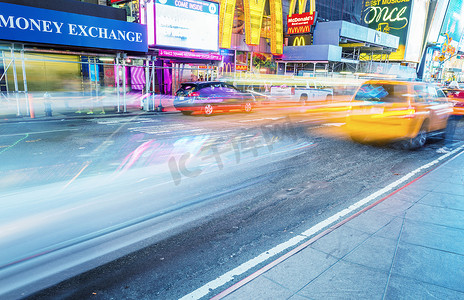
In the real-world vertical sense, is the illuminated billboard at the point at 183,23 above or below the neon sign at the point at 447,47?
below

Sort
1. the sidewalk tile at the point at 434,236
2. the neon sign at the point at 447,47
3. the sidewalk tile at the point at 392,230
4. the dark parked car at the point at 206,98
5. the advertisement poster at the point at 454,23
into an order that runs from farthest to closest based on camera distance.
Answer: the neon sign at the point at 447,47 < the advertisement poster at the point at 454,23 < the dark parked car at the point at 206,98 < the sidewalk tile at the point at 392,230 < the sidewalk tile at the point at 434,236

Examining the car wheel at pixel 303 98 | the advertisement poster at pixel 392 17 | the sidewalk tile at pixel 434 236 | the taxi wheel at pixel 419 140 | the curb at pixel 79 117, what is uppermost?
the advertisement poster at pixel 392 17

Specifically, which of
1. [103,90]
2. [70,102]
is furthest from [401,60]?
[70,102]

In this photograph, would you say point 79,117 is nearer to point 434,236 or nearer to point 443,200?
point 443,200

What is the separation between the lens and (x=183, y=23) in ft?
72.0

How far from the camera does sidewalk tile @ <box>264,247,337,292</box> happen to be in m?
3.31

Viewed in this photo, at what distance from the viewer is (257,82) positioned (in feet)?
85.7

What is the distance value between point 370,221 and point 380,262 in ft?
3.89

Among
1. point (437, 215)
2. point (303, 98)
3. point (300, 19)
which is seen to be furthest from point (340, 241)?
point (300, 19)

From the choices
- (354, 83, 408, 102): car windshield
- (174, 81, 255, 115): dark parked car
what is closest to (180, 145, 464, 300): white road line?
(354, 83, 408, 102): car windshield

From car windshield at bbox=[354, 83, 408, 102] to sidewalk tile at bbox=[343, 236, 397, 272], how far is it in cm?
683

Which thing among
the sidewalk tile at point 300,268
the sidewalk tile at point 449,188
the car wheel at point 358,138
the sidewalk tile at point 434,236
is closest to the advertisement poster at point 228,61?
the car wheel at point 358,138

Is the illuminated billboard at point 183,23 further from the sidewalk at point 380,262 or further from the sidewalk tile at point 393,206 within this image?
the sidewalk at point 380,262

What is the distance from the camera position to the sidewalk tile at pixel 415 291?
306 centimetres
